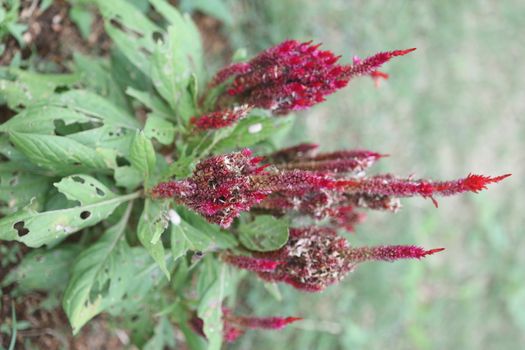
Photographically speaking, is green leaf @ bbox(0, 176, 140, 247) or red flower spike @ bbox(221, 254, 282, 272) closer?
green leaf @ bbox(0, 176, 140, 247)

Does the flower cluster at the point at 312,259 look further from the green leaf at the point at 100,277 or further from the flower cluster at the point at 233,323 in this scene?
the green leaf at the point at 100,277

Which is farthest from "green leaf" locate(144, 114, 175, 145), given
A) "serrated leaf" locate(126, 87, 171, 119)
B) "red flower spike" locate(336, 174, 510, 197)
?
"red flower spike" locate(336, 174, 510, 197)

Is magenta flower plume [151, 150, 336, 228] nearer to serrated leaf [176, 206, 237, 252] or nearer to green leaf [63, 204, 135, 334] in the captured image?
serrated leaf [176, 206, 237, 252]

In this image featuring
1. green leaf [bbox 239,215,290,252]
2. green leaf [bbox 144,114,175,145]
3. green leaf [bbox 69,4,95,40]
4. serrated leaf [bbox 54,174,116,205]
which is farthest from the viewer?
green leaf [bbox 69,4,95,40]

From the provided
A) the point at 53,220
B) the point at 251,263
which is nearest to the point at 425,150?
the point at 251,263

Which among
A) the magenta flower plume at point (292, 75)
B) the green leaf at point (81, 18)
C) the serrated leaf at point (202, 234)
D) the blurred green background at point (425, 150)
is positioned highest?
the blurred green background at point (425, 150)

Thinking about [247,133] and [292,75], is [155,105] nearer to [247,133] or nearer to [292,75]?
[247,133]

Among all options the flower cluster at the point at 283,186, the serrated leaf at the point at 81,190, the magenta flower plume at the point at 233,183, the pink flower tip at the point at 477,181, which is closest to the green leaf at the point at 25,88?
the serrated leaf at the point at 81,190
